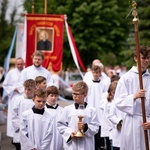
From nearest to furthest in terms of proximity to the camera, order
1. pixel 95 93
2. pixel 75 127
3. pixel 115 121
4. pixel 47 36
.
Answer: pixel 75 127, pixel 115 121, pixel 95 93, pixel 47 36

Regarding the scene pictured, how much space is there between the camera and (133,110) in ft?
21.0

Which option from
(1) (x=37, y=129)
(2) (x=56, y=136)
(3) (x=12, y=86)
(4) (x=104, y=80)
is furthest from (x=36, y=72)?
(1) (x=37, y=129)

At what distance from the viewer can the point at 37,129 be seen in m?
7.01

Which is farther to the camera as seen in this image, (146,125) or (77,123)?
(77,123)

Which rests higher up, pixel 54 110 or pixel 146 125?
pixel 54 110

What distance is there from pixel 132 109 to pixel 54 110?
61.4 inches

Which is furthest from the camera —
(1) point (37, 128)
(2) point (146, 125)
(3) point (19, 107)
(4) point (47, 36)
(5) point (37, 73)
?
(4) point (47, 36)

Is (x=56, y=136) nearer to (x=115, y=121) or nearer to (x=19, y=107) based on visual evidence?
(x=115, y=121)

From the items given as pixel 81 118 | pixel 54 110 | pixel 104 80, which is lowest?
pixel 81 118

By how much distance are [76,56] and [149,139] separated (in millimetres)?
9891

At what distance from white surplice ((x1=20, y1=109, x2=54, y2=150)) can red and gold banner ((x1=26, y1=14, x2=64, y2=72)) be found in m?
9.42

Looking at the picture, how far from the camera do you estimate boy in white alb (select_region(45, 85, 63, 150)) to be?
24.1 ft

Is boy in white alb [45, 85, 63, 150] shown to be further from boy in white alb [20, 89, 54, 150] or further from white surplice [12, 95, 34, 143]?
white surplice [12, 95, 34, 143]

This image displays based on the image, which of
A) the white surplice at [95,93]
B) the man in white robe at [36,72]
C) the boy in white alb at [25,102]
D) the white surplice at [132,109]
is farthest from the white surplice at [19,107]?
the white surplice at [95,93]
